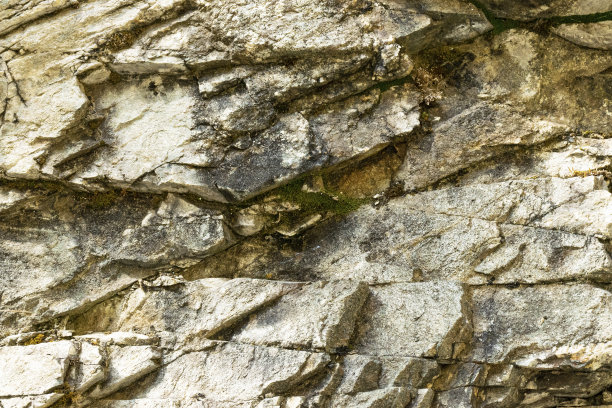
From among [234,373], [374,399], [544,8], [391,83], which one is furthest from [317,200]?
[544,8]

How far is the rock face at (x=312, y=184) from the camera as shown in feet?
39.5

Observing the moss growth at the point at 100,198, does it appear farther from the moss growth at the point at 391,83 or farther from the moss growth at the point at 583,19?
the moss growth at the point at 583,19

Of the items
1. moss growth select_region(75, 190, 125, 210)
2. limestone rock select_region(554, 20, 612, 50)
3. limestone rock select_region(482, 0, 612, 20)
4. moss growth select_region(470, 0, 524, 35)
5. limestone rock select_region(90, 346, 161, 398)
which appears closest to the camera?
limestone rock select_region(90, 346, 161, 398)

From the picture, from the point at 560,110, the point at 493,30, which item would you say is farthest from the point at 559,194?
the point at 493,30

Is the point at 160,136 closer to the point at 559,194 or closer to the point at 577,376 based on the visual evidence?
the point at 559,194

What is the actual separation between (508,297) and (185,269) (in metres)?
7.44

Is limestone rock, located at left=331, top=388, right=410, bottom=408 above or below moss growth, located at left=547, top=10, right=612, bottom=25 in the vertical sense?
below

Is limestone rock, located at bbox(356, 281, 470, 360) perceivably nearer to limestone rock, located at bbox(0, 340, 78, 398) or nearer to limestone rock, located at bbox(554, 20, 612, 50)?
limestone rock, located at bbox(0, 340, 78, 398)

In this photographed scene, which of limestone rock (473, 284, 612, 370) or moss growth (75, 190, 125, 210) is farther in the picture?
moss growth (75, 190, 125, 210)

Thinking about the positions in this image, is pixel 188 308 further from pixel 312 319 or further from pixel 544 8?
pixel 544 8

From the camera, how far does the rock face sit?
12047 millimetres

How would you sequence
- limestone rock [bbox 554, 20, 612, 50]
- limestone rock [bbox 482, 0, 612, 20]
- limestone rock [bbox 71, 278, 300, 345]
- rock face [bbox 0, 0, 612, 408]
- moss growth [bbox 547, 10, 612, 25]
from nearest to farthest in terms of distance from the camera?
1. rock face [bbox 0, 0, 612, 408]
2. limestone rock [bbox 71, 278, 300, 345]
3. limestone rock [bbox 482, 0, 612, 20]
4. moss growth [bbox 547, 10, 612, 25]
5. limestone rock [bbox 554, 20, 612, 50]

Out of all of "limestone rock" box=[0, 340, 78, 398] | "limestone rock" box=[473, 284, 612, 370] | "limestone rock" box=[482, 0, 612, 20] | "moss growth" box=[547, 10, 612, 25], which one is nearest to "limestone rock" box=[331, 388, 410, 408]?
"limestone rock" box=[473, 284, 612, 370]

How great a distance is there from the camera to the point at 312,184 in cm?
1320
